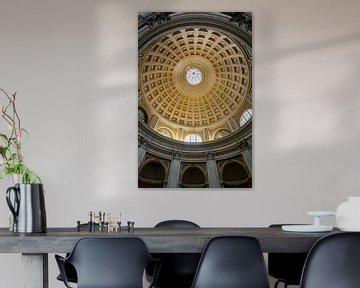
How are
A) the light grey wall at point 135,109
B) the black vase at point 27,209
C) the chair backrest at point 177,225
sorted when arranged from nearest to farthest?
the black vase at point 27,209 → the chair backrest at point 177,225 → the light grey wall at point 135,109

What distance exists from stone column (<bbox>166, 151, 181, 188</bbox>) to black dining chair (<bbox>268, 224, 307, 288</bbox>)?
120cm

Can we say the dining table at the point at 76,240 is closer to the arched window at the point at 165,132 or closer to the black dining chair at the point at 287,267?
the black dining chair at the point at 287,267

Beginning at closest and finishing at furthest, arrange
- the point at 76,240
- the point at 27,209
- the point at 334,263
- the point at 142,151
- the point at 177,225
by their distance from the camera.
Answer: the point at 334,263 → the point at 76,240 → the point at 27,209 → the point at 177,225 → the point at 142,151

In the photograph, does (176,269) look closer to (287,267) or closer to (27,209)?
(287,267)

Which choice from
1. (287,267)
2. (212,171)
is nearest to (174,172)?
(212,171)

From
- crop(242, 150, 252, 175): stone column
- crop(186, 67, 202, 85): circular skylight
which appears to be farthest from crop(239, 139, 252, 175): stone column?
crop(186, 67, 202, 85): circular skylight

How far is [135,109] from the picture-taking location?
5.33 metres

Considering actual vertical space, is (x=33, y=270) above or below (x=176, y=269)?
above

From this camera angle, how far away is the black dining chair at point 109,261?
3.10 m

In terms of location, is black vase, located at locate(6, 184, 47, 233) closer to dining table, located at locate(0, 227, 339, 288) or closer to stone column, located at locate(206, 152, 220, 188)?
dining table, located at locate(0, 227, 339, 288)

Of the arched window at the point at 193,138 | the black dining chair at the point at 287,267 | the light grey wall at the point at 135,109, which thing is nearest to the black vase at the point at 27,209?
the black dining chair at the point at 287,267

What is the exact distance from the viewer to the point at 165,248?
3176 mm

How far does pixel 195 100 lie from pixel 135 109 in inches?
19.8

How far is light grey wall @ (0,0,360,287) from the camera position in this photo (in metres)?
5.27
